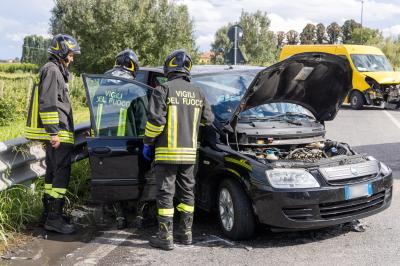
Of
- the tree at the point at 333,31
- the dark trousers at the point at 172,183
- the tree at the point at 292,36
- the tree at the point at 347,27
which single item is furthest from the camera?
the tree at the point at 333,31

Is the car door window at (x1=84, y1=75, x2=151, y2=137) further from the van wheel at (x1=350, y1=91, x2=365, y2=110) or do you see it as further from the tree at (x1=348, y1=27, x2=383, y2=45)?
the tree at (x1=348, y1=27, x2=383, y2=45)

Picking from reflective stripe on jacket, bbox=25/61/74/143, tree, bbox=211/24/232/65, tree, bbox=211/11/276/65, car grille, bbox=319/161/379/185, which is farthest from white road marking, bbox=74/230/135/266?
tree, bbox=211/24/232/65

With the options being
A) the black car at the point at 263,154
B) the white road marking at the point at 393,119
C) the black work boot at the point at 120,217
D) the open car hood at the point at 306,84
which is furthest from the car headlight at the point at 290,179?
the white road marking at the point at 393,119

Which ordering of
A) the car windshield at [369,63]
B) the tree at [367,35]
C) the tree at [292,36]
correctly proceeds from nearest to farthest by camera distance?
1. the car windshield at [369,63]
2. the tree at [367,35]
3. the tree at [292,36]

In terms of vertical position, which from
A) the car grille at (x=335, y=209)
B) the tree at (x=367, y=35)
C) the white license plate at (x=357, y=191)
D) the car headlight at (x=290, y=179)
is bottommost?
the car grille at (x=335, y=209)

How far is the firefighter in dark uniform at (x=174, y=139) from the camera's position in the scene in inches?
176

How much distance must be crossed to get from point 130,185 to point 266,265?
1.56 meters

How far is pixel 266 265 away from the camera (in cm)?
402

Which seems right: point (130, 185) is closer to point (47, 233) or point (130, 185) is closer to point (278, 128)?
point (47, 233)

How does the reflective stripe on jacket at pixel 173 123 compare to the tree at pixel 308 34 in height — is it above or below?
below

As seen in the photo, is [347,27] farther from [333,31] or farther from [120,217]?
[120,217]

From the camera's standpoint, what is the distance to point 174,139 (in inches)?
177

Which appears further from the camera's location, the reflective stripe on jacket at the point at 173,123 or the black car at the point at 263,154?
the reflective stripe on jacket at the point at 173,123

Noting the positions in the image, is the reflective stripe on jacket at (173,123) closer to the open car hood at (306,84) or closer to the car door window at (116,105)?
the open car hood at (306,84)
